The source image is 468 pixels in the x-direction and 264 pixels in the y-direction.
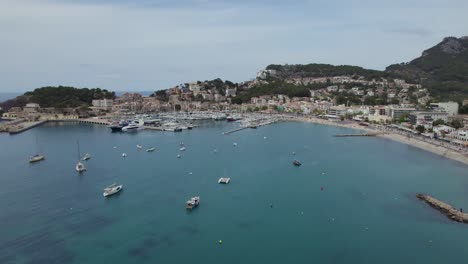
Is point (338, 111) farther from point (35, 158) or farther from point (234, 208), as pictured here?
point (234, 208)

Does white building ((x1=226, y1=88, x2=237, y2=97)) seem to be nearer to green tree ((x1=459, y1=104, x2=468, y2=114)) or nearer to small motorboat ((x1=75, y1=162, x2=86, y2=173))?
green tree ((x1=459, y1=104, x2=468, y2=114))

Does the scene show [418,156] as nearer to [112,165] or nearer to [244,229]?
[244,229]

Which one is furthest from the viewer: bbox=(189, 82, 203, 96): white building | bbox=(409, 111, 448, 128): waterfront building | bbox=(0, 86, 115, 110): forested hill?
bbox=(189, 82, 203, 96): white building

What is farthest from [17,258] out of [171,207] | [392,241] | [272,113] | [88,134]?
[272,113]

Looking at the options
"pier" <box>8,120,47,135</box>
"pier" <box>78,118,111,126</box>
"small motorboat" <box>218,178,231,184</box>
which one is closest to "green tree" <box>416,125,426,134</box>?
"small motorboat" <box>218,178,231,184</box>

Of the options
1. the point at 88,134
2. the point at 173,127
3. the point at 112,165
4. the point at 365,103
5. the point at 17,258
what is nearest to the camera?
the point at 17,258

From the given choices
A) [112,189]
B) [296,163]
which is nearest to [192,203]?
[112,189]
